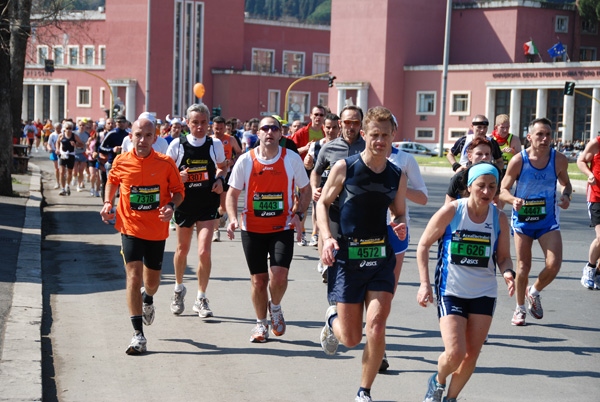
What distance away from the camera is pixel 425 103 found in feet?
238

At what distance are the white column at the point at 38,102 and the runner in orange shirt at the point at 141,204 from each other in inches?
3532

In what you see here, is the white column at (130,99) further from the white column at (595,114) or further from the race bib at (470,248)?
the race bib at (470,248)

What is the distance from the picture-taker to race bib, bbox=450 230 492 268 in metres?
5.73

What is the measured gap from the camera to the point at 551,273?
28.9ft

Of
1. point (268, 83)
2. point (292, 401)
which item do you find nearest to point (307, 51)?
point (268, 83)

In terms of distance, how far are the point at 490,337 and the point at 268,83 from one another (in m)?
77.2

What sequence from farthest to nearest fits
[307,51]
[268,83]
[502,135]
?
1. [307,51]
2. [268,83]
3. [502,135]

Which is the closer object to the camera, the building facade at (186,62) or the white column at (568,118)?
the white column at (568,118)

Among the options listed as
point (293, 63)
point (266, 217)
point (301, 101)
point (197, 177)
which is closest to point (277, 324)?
point (266, 217)

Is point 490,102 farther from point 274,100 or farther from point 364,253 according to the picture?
point 364,253

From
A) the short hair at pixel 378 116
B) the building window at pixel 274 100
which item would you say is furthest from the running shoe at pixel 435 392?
the building window at pixel 274 100

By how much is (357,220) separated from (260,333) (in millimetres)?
2206

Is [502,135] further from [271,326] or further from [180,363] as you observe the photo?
[180,363]

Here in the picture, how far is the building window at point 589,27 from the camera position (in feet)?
262
